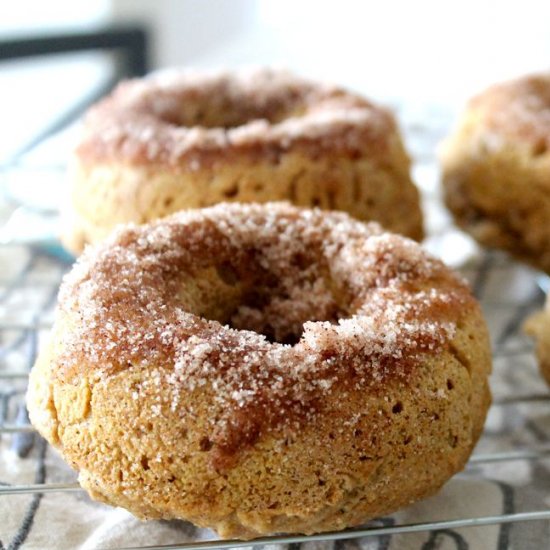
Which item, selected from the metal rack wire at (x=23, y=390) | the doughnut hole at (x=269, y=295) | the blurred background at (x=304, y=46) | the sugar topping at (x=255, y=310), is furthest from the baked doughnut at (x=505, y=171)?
the blurred background at (x=304, y=46)

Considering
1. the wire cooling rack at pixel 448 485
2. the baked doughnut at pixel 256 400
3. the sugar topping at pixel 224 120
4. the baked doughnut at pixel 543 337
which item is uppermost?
the sugar topping at pixel 224 120

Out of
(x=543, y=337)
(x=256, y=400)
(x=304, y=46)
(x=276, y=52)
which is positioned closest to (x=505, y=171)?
(x=543, y=337)

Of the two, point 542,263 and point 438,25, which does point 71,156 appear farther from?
point 438,25

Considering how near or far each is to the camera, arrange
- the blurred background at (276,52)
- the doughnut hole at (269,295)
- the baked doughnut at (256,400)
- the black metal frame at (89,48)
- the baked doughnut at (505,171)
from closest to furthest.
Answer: the baked doughnut at (256,400) < the doughnut hole at (269,295) < the baked doughnut at (505,171) < the blurred background at (276,52) < the black metal frame at (89,48)

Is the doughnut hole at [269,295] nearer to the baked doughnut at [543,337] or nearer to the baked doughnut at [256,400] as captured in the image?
the baked doughnut at [256,400]

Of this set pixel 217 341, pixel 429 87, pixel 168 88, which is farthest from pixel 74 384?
pixel 429 87

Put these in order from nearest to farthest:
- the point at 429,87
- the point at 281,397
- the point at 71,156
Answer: the point at 281,397
the point at 71,156
the point at 429,87

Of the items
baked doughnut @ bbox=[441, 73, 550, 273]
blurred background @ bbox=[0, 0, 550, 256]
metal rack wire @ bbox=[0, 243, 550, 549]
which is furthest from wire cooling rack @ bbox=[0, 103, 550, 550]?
blurred background @ bbox=[0, 0, 550, 256]
